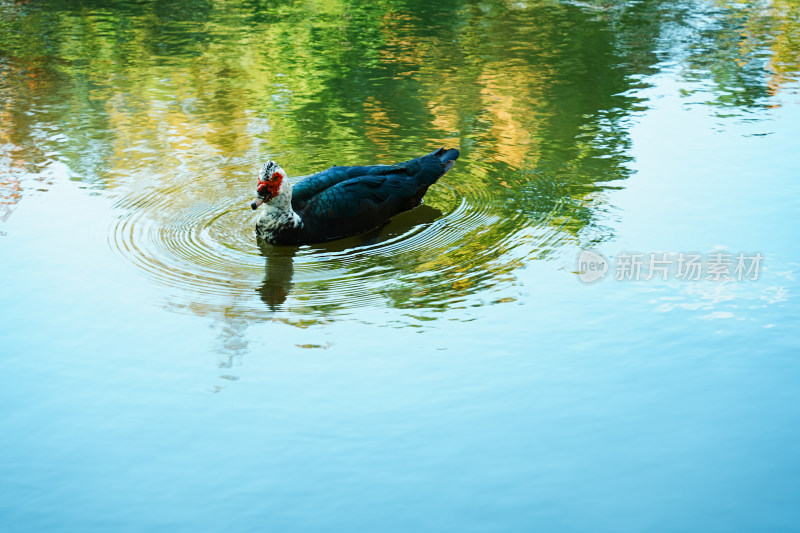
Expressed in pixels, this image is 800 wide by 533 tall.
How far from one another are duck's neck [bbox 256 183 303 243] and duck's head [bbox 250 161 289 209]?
0.13ft

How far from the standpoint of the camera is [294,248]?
24.7ft

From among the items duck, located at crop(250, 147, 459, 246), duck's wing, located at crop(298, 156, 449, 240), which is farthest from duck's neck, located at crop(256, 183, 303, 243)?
duck's wing, located at crop(298, 156, 449, 240)

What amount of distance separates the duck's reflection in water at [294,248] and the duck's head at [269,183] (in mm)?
457

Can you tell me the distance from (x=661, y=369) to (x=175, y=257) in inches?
157

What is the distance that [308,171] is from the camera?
8.94m

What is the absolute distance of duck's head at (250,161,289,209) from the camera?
289 inches

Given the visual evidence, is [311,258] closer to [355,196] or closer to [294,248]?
[294,248]

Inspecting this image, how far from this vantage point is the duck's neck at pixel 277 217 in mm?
7359

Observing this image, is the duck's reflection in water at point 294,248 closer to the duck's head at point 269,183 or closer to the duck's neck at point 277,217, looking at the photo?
Result: the duck's neck at point 277,217

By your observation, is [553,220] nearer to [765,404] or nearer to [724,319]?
[724,319]

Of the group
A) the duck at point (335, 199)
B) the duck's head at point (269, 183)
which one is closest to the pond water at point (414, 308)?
the duck at point (335, 199)

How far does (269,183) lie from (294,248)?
2.01 feet

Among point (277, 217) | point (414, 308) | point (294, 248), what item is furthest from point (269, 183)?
point (414, 308)

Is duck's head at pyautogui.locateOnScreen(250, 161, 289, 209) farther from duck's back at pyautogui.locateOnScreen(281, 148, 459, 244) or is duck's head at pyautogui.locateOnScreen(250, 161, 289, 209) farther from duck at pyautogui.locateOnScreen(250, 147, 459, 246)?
duck's back at pyautogui.locateOnScreen(281, 148, 459, 244)
